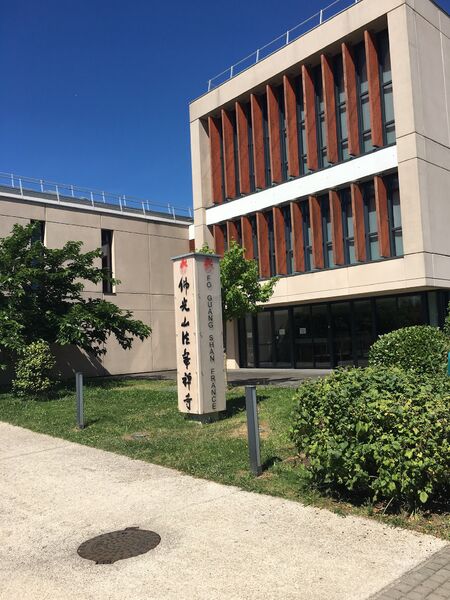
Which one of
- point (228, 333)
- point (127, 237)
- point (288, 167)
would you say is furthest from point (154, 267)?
point (288, 167)

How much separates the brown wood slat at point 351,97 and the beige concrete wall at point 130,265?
10345mm

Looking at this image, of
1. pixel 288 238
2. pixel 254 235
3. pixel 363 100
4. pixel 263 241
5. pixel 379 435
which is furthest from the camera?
pixel 254 235

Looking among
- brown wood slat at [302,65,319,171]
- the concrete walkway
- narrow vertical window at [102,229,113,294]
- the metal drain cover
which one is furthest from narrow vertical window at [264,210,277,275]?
the metal drain cover

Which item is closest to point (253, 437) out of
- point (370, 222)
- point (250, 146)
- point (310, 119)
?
point (370, 222)

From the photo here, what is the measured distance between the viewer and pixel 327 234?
2184 centimetres

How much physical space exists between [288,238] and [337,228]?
284 cm

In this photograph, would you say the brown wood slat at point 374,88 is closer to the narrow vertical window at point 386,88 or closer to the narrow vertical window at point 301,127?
the narrow vertical window at point 386,88

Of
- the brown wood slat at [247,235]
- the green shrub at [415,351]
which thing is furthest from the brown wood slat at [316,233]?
the green shrub at [415,351]

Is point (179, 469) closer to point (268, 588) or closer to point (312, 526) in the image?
point (312, 526)

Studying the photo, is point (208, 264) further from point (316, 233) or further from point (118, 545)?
point (316, 233)

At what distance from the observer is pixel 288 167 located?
22750 millimetres

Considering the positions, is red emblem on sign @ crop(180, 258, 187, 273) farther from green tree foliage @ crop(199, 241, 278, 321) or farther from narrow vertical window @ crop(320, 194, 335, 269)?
narrow vertical window @ crop(320, 194, 335, 269)

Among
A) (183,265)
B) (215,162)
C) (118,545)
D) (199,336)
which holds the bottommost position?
(118,545)

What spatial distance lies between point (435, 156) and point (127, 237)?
13.3 metres
